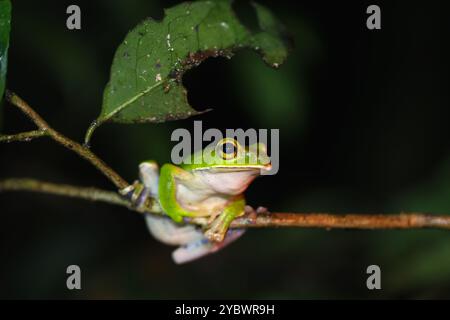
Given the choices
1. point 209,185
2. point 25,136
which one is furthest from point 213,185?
point 25,136

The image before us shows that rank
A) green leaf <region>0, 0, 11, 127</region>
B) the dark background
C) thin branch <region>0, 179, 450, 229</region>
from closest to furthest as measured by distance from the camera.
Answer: green leaf <region>0, 0, 11, 127</region> → thin branch <region>0, 179, 450, 229</region> → the dark background

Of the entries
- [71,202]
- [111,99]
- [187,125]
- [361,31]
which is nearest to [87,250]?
[71,202]

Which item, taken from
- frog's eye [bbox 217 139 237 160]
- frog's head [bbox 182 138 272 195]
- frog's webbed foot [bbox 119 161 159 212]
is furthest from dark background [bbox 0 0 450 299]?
frog's eye [bbox 217 139 237 160]

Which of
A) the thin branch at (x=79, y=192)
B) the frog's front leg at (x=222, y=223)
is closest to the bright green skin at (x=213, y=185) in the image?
the frog's front leg at (x=222, y=223)

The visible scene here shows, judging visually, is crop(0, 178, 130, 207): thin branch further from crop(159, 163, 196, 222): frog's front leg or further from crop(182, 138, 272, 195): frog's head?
crop(182, 138, 272, 195): frog's head

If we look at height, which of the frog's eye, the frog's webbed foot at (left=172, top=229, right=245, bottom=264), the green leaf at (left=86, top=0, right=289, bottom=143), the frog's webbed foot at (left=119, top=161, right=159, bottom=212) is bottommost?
the frog's webbed foot at (left=172, top=229, right=245, bottom=264)

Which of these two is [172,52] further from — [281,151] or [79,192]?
[281,151]

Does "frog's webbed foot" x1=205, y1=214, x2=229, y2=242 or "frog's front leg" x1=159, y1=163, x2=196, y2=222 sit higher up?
"frog's front leg" x1=159, y1=163, x2=196, y2=222

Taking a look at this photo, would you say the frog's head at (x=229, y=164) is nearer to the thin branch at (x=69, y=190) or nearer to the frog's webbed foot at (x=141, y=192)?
the frog's webbed foot at (x=141, y=192)
